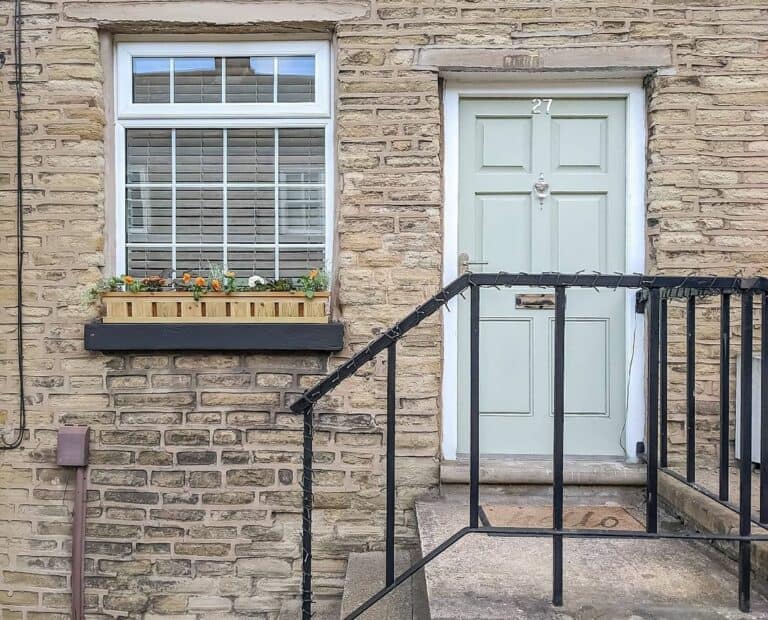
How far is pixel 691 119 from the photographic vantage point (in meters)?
3.21

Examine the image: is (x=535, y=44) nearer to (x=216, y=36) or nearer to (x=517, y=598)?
(x=216, y=36)

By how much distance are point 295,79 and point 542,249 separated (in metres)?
1.68

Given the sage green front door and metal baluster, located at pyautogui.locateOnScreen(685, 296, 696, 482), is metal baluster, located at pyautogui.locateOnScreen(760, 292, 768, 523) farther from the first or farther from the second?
the sage green front door

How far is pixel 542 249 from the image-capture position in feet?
11.2

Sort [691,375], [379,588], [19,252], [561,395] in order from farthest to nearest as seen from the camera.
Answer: [19,252] → [379,588] → [691,375] → [561,395]

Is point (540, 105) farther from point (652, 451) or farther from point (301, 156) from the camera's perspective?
point (652, 451)

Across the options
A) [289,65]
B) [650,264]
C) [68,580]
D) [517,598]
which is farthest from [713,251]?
[68,580]

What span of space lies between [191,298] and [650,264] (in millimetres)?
2453

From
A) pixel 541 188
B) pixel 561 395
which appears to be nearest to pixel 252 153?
pixel 541 188

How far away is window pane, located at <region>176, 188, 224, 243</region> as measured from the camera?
347 cm

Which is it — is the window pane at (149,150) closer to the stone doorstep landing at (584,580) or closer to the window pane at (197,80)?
the window pane at (197,80)

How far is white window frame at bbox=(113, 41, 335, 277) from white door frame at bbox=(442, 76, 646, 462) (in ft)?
2.17

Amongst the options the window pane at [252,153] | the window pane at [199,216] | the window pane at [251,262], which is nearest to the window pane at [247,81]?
the window pane at [252,153]

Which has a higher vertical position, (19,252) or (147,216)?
(147,216)
